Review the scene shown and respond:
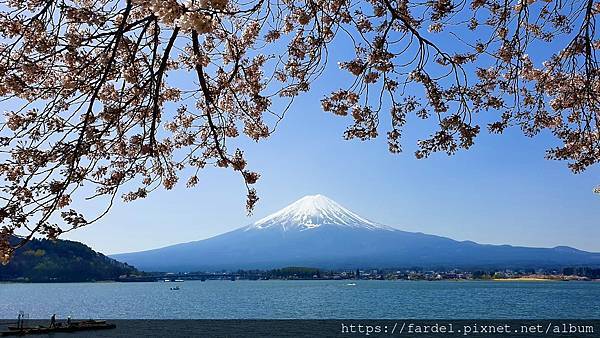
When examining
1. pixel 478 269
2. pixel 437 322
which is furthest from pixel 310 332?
pixel 478 269

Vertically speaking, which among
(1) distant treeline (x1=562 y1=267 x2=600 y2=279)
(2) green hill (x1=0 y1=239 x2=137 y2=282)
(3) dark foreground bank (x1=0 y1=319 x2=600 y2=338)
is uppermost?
(2) green hill (x1=0 y1=239 x2=137 y2=282)

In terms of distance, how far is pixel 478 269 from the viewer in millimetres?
135250

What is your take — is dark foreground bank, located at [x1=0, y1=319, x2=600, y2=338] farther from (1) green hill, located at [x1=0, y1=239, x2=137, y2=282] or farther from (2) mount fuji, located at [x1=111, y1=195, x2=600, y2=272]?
(2) mount fuji, located at [x1=111, y1=195, x2=600, y2=272]

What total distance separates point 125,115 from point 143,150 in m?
0.28

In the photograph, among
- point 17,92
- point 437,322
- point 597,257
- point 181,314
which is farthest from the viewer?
point 597,257

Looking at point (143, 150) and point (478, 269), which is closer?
point (143, 150)

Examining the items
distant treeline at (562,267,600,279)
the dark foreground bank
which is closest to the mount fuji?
distant treeline at (562,267,600,279)

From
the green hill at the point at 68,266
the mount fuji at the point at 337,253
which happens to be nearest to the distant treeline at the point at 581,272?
the mount fuji at the point at 337,253

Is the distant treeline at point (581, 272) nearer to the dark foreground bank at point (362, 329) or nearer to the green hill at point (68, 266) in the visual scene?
the dark foreground bank at point (362, 329)

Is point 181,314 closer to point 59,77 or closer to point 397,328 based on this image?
point 397,328

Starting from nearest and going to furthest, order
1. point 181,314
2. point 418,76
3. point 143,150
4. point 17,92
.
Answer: point 17,92 → point 143,150 → point 418,76 → point 181,314

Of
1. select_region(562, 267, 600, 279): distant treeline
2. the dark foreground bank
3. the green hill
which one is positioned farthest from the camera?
select_region(562, 267, 600, 279): distant treeline

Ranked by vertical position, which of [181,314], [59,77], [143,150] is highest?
[59,77]

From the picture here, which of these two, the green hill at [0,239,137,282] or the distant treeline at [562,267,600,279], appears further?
the distant treeline at [562,267,600,279]
